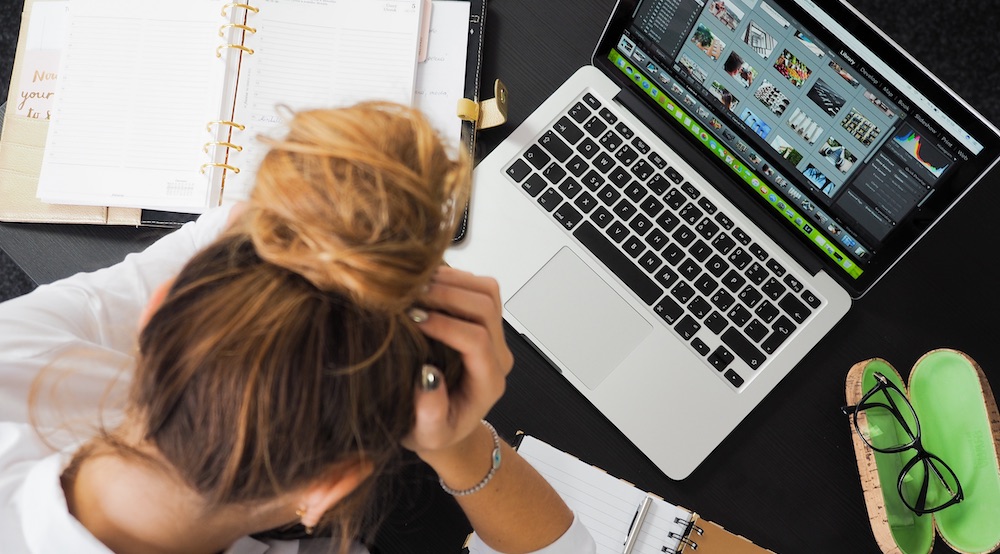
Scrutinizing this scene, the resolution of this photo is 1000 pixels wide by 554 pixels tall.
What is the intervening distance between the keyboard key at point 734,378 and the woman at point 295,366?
305 mm

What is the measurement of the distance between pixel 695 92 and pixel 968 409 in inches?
15.9

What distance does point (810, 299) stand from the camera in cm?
76

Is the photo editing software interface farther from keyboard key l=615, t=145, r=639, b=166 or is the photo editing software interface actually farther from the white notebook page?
the white notebook page

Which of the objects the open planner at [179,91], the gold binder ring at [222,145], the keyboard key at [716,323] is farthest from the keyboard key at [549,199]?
the gold binder ring at [222,145]

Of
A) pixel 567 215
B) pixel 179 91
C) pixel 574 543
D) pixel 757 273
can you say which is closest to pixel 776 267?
pixel 757 273

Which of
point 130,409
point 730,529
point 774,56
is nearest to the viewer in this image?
point 130,409

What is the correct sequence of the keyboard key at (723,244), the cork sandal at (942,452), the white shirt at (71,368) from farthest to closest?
the keyboard key at (723,244) → the cork sandal at (942,452) → the white shirt at (71,368)

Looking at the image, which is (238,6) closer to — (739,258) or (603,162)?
(603,162)

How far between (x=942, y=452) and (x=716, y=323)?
0.25m

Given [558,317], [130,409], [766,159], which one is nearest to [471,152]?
[558,317]

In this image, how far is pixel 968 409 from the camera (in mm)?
691

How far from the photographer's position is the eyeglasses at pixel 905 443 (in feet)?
2.31

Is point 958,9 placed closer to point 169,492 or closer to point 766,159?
point 766,159

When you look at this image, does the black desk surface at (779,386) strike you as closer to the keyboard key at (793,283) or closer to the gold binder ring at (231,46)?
the keyboard key at (793,283)
